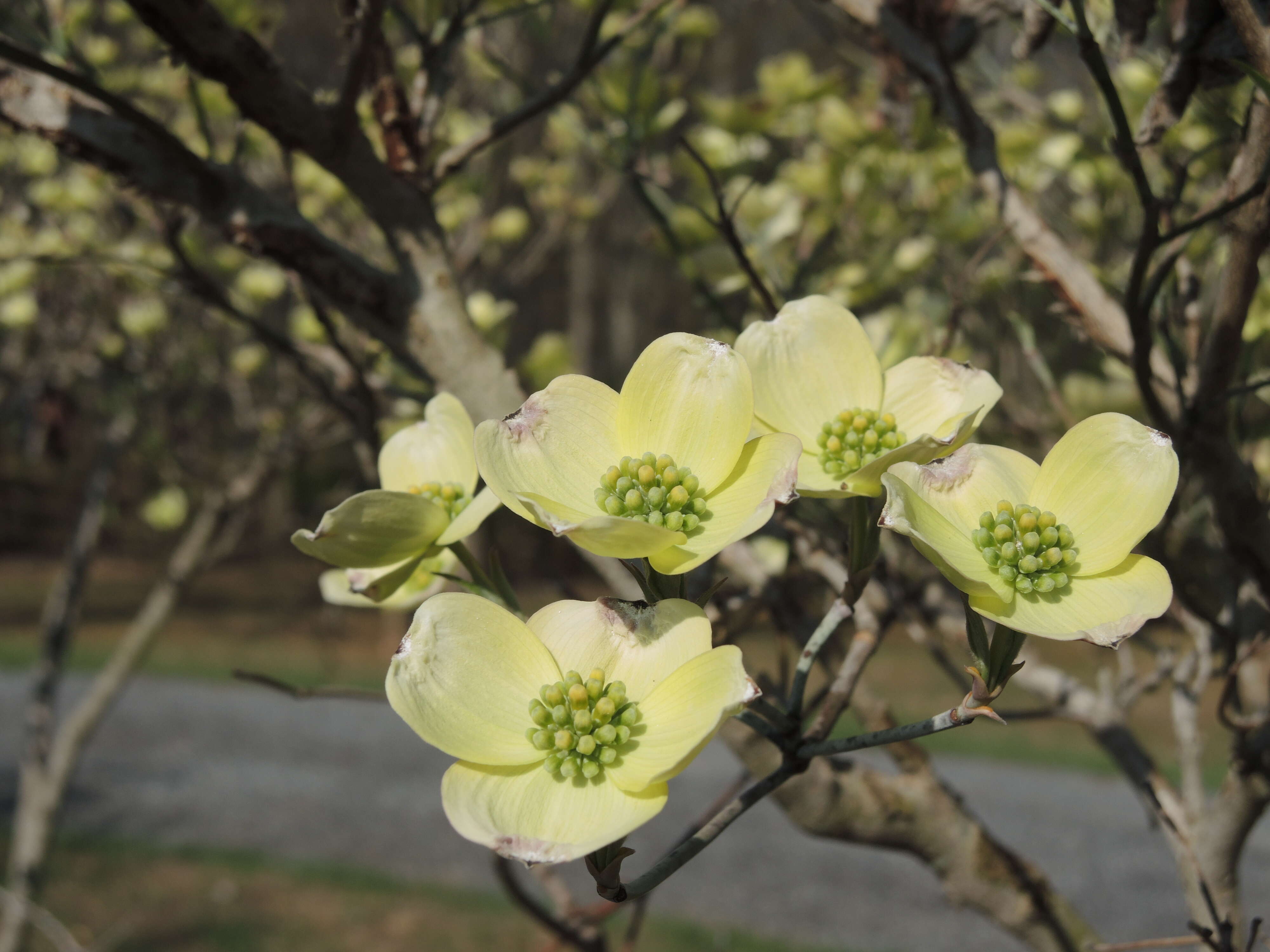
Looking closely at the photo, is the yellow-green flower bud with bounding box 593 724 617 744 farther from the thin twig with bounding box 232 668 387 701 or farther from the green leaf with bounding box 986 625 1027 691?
the thin twig with bounding box 232 668 387 701

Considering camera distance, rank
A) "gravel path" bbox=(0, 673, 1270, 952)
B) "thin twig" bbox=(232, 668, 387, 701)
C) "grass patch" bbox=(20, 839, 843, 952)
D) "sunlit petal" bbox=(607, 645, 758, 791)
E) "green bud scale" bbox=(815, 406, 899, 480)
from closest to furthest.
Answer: "sunlit petal" bbox=(607, 645, 758, 791), "green bud scale" bbox=(815, 406, 899, 480), "thin twig" bbox=(232, 668, 387, 701), "grass patch" bbox=(20, 839, 843, 952), "gravel path" bbox=(0, 673, 1270, 952)

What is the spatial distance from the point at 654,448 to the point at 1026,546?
158mm

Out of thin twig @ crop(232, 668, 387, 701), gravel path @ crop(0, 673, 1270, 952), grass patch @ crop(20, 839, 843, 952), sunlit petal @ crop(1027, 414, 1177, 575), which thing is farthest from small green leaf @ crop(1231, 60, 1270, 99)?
gravel path @ crop(0, 673, 1270, 952)

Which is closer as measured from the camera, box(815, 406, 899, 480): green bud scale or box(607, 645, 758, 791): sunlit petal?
box(607, 645, 758, 791): sunlit petal

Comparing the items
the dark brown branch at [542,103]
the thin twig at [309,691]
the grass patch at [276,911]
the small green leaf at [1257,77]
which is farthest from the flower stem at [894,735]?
the grass patch at [276,911]

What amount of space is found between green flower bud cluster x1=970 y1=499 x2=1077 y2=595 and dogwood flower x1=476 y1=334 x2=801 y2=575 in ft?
0.29

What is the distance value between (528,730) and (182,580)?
5.92 ft

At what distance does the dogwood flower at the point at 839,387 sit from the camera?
46 cm

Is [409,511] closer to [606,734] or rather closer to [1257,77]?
[606,734]

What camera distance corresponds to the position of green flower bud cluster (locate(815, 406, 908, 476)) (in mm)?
453

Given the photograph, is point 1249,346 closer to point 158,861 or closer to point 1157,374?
point 1157,374

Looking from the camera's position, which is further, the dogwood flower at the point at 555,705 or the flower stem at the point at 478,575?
the flower stem at the point at 478,575

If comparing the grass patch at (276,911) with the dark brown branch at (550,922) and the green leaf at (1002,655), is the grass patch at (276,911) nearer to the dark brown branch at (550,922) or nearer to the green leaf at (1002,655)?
the dark brown branch at (550,922)

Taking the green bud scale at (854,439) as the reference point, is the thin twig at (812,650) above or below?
below
